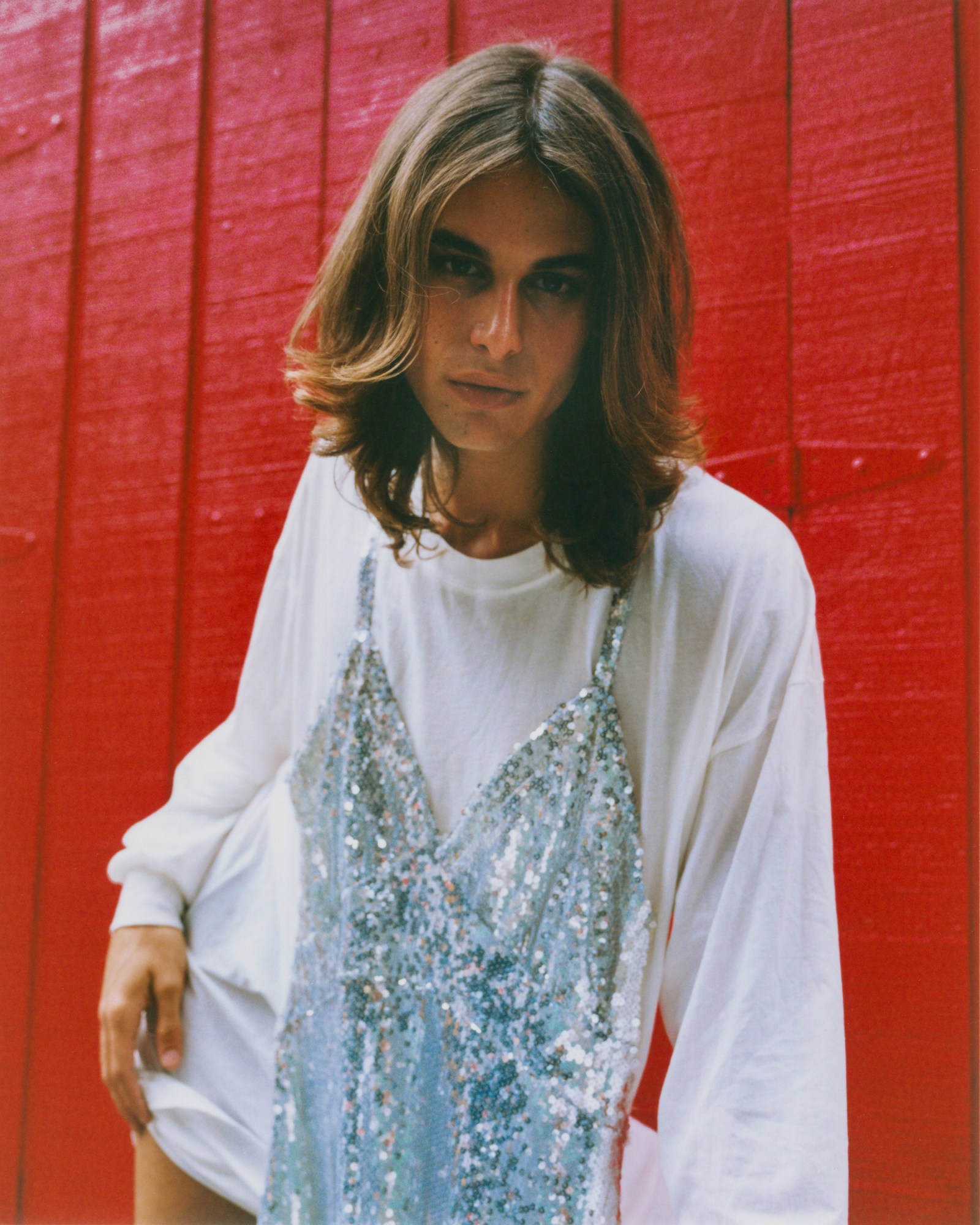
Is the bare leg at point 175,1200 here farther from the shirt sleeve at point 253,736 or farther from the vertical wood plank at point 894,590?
the vertical wood plank at point 894,590

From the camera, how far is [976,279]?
3.11ft

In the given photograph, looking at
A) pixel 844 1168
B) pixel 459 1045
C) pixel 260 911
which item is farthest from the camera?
pixel 260 911

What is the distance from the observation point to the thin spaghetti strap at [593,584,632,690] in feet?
2.86

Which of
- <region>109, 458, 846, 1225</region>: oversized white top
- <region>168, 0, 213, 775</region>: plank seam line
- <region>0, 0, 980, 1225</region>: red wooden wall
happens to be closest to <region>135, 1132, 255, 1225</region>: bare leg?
<region>109, 458, 846, 1225</region>: oversized white top

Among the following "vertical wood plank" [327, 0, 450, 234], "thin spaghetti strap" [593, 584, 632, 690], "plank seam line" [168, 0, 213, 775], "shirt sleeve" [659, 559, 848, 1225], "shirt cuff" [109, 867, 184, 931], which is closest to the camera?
"shirt sleeve" [659, 559, 848, 1225]

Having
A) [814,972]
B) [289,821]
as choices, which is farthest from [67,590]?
[814,972]

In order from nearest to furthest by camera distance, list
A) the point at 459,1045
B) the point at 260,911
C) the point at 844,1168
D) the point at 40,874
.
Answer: the point at 844,1168 → the point at 459,1045 → the point at 260,911 → the point at 40,874

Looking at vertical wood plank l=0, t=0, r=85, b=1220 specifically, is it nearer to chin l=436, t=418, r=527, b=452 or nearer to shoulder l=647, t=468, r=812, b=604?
chin l=436, t=418, r=527, b=452

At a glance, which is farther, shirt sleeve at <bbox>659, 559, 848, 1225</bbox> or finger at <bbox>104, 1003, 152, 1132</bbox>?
finger at <bbox>104, 1003, 152, 1132</bbox>

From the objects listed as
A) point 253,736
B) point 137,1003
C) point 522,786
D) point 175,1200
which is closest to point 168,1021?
point 137,1003

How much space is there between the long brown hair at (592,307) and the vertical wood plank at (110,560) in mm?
398

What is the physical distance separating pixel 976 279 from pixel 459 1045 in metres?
0.79

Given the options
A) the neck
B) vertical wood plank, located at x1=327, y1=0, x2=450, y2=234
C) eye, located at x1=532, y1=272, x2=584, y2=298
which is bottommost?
the neck

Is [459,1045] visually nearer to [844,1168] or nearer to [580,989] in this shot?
[580,989]
